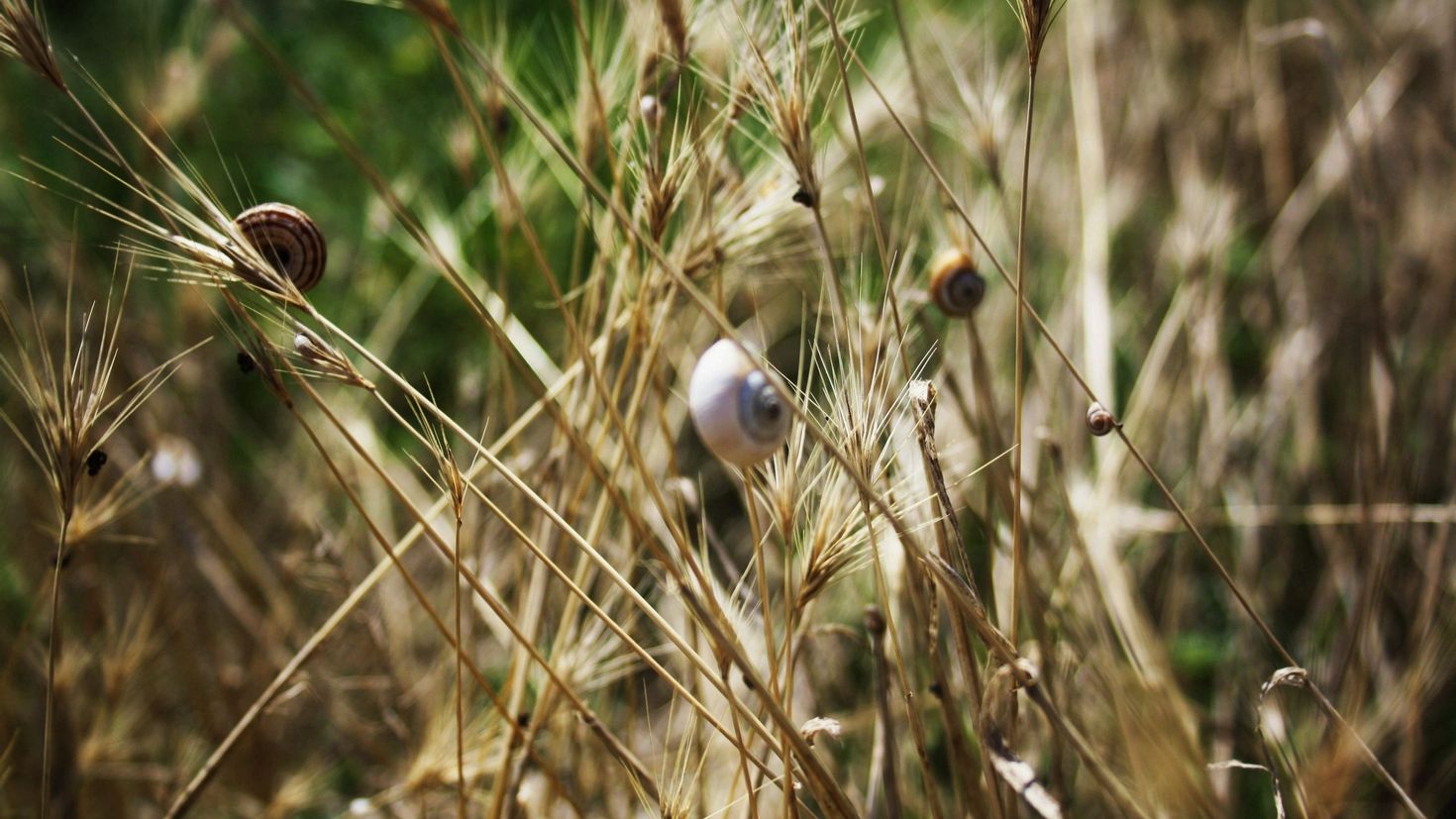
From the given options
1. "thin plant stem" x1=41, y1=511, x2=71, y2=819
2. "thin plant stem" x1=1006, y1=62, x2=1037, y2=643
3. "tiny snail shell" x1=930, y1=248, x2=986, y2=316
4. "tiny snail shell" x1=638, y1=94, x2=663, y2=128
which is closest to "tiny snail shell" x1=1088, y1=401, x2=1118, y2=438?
"thin plant stem" x1=1006, y1=62, x2=1037, y2=643

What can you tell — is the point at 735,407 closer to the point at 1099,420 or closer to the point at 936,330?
the point at 1099,420

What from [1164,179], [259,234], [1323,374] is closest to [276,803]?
[259,234]

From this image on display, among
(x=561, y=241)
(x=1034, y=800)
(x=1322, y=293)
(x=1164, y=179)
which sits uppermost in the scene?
(x=1164, y=179)

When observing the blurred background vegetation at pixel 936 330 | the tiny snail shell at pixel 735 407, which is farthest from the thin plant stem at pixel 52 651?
the tiny snail shell at pixel 735 407

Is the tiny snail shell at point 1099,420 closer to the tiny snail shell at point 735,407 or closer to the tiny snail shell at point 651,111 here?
the tiny snail shell at point 735,407

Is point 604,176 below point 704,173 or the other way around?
the other way around

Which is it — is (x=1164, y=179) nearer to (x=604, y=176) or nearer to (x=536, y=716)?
→ (x=604, y=176)

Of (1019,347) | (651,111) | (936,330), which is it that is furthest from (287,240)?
(936,330)
